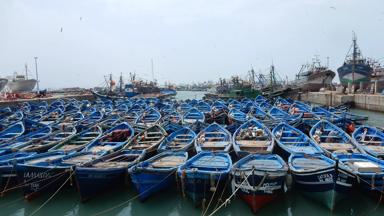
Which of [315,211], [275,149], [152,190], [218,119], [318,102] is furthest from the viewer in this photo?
[318,102]

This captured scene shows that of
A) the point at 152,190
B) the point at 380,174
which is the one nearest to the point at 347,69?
the point at 380,174

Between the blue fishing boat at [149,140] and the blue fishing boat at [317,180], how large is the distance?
6.43 m

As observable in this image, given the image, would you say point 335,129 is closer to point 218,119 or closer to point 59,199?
point 218,119

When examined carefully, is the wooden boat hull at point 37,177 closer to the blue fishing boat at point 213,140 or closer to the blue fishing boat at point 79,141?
the blue fishing boat at point 79,141

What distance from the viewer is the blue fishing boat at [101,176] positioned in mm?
9438

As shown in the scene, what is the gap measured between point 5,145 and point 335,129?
58.7 ft

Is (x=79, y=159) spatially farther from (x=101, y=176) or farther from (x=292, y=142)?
(x=292, y=142)

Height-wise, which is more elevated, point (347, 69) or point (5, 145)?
point (347, 69)

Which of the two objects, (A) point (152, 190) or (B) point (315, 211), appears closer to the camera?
(B) point (315, 211)

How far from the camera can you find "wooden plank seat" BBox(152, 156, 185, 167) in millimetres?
10432

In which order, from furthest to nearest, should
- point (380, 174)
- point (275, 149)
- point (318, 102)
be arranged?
point (318, 102) → point (275, 149) → point (380, 174)

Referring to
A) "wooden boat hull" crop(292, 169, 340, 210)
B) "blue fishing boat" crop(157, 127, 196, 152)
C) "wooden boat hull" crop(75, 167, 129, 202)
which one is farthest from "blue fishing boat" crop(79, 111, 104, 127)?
"wooden boat hull" crop(292, 169, 340, 210)

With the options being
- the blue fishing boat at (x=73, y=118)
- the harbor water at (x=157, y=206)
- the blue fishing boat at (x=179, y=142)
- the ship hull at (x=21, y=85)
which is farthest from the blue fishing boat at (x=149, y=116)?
the ship hull at (x=21, y=85)

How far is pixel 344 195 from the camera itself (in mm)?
8648
